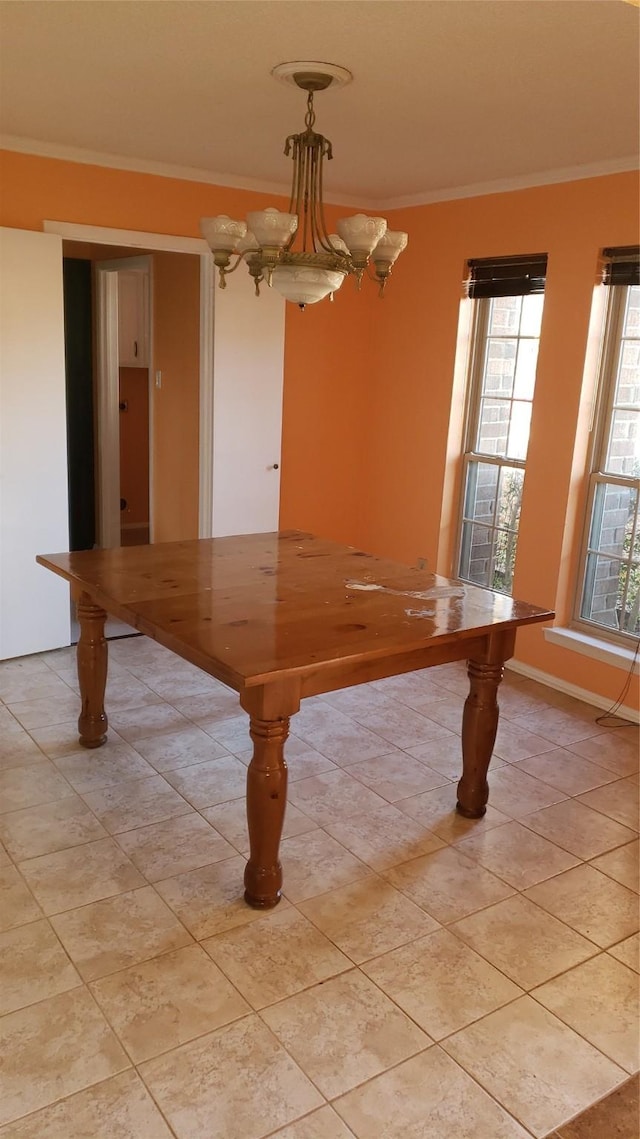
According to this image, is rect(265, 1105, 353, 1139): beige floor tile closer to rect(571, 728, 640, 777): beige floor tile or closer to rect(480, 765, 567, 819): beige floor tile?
rect(480, 765, 567, 819): beige floor tile

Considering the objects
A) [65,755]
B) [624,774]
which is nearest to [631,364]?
[624,774]

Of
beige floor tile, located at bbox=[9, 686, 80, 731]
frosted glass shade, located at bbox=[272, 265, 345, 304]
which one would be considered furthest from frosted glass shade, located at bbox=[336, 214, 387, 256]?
beige floor tile, located at bbox=[9, 686, 80, 731]

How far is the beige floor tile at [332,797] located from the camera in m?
2.99

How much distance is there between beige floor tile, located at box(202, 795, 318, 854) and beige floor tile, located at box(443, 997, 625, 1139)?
945 millimetres

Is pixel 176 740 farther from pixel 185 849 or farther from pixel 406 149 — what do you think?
pixel 406 149

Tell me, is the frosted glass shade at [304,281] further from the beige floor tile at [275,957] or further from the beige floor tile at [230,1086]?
the beige floor tile at [230,1086]

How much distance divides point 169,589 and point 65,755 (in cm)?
96

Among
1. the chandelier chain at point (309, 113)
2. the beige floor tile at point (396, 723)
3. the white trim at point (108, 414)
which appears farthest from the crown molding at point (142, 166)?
the beige floor tile at point (396, 723)

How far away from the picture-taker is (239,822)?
2.89 m

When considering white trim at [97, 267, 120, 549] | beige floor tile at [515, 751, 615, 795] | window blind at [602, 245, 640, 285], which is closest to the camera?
beige floor tile at [515, 751, 615, 795]

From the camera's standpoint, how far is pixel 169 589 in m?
2.79

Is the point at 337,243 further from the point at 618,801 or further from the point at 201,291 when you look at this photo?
the point at 618,801

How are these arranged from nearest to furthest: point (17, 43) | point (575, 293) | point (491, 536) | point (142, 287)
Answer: point (17, 43) → point (575, 293) → point (491, 536) → point (142, 287)

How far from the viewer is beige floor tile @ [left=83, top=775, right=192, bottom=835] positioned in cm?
287
